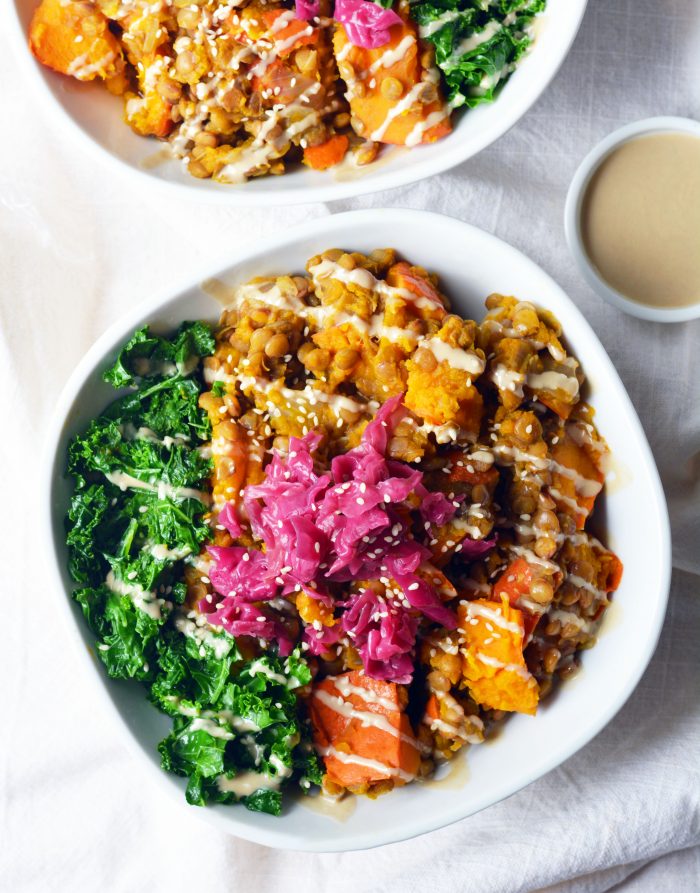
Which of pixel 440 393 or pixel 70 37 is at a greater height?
pixel 70 37

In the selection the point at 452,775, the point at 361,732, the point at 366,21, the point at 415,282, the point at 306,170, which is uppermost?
the point at 366,21

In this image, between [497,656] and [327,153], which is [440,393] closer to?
[497,656]

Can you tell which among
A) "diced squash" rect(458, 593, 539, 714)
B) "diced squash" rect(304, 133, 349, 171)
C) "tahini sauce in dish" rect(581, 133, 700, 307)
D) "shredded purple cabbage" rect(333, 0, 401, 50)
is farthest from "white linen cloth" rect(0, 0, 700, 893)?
"diced squash" rect(458, 593, 539, 714)

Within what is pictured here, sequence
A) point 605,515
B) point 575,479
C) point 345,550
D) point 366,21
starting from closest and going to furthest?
1. point 345,550
2. point 366,21
3. point 575,479
4. point 605,515

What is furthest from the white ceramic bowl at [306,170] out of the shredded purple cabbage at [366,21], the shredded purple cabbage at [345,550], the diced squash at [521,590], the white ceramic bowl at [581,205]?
the diced squash at [521,590]

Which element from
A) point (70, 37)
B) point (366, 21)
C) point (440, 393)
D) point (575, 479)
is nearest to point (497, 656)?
point (575, 479)

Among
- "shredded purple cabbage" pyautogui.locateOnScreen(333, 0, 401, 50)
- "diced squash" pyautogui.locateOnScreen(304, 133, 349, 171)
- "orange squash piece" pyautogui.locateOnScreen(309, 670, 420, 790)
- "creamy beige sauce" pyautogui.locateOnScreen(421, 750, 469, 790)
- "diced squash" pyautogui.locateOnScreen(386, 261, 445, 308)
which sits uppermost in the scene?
"shredded purple cabbage" pyautogui.locateOnScreen(333, 0, 401, 50)

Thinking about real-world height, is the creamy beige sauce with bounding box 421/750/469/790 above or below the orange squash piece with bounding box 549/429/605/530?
below

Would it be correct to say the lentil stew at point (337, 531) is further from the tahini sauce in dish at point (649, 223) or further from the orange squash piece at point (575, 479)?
the tahini sauce in dish at point (649, 223)

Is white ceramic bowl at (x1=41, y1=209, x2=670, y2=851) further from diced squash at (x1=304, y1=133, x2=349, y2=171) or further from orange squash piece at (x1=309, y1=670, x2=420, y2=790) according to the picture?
diced squash at (x1=304, y1=133, x2=349, y2=171)
